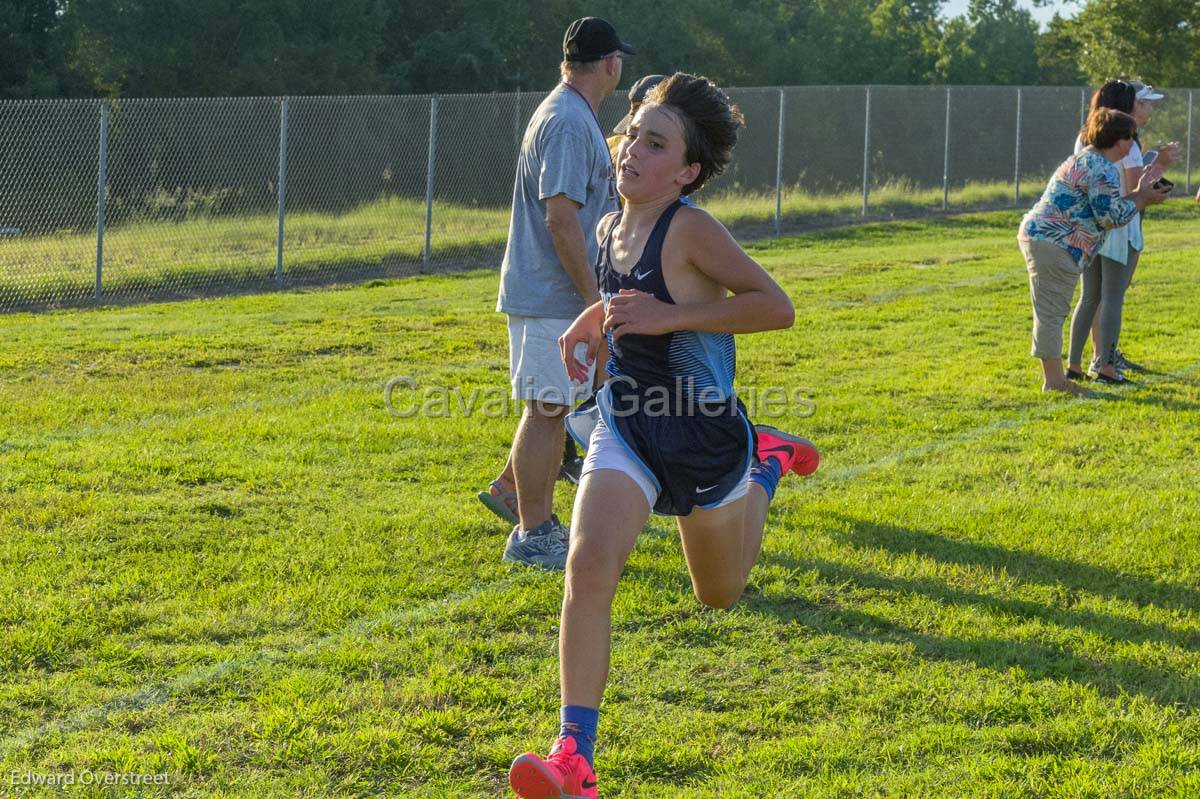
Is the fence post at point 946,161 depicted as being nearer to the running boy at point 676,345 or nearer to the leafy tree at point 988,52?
the running boy at point 676,345

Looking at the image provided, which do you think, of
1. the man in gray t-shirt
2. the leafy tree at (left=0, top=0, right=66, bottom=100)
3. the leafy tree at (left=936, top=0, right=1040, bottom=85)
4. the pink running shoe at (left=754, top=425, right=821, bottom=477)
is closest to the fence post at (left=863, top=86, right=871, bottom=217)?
the leafy tree at (left=0, top=0, right=66, bottom=100)

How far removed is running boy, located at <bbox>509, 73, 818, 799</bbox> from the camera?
3.84m

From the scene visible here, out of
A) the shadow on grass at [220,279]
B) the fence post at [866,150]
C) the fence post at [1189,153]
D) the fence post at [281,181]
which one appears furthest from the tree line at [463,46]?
the fence post at [281,181]

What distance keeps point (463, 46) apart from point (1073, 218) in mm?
29172

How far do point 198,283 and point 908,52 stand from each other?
3774 centimetres

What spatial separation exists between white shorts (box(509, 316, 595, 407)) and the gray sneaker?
1.74ft

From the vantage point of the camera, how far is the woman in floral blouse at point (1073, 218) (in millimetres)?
8812

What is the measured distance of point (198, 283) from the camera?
51.7 ft

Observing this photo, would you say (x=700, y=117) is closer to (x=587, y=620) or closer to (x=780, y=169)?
(x=587, y=620)

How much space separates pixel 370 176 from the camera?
21094 mm

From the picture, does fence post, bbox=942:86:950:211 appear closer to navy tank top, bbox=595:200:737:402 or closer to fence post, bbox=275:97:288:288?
fence post, bbox=275:97:288:288

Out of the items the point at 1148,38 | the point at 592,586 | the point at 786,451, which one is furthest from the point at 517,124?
the point at 1148,38

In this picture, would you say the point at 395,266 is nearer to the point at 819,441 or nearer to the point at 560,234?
the point at 819,441

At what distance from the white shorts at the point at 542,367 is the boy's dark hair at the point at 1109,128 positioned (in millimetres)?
4770
